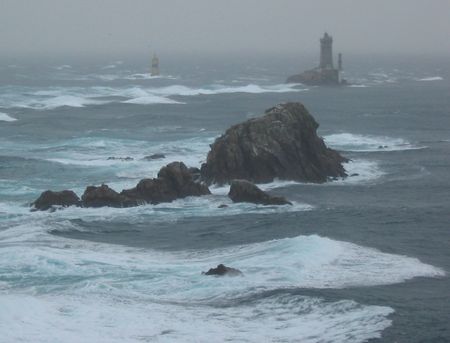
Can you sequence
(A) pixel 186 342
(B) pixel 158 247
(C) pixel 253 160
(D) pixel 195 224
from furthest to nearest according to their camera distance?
(C) pixel 253 160
(D) pixel 195 224
(B) pixel 158 247
(A) pixel 186 342

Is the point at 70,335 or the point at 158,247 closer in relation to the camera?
the point at 70,335

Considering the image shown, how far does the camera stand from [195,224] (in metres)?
37.2

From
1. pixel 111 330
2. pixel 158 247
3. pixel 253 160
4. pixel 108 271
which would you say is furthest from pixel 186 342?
pixel 253 160

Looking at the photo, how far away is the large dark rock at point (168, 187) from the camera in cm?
4153

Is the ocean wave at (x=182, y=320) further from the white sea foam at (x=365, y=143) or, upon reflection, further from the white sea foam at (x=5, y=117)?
the white sea foam at (x=5, y=117)

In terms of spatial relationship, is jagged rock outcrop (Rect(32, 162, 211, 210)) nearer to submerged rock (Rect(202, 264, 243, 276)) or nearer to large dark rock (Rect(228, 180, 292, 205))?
large dark rock (Rect(228, 180, 292, 205))

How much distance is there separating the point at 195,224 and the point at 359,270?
9527 millimetres

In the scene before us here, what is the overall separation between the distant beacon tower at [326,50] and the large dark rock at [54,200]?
281 ft

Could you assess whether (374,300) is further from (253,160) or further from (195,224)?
(253,160)

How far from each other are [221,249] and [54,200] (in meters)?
9.86

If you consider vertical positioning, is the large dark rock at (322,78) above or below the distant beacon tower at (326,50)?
below

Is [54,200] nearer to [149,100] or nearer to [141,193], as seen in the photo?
[141,193]

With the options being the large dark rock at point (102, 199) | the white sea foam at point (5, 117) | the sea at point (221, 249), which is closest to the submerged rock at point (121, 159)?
the sea at point (221, 249)

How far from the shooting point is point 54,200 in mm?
39719
